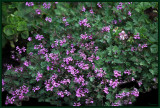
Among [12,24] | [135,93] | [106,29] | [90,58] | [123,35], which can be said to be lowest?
[135,93]

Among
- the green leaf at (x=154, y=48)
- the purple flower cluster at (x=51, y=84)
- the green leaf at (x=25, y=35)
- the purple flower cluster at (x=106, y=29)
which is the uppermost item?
the green leaf at (x=25, y=35)

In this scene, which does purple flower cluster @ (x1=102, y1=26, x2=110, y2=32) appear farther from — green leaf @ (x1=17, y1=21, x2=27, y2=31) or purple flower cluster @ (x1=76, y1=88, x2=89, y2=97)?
green leaf @ (x1=17, y1=21, x2=27, y2=31)

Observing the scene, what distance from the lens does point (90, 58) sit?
121 inches

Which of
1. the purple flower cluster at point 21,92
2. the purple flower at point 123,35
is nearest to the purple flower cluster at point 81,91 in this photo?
the purple flower cluster at point 21,92

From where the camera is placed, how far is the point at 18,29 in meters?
3.76

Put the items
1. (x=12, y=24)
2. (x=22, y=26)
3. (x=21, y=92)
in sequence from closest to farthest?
(x=21, y=92) → (x=22, y=26) → (x=12, y=24)

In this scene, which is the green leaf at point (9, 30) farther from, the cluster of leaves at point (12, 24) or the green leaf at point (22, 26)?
the green leaf at point (22, 26)

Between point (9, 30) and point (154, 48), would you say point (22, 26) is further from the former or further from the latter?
point (154, 48)

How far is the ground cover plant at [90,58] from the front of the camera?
306 centimetres

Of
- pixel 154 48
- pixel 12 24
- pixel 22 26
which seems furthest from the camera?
pixel 12 24

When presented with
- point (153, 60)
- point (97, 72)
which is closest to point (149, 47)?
point (153, 60)

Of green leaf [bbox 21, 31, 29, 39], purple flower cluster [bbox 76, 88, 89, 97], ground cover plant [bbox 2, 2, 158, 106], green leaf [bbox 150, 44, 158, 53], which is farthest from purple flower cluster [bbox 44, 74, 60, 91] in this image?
green leaf [bbox 150, 44, 158, 53]

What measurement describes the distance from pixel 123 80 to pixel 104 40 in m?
0.66

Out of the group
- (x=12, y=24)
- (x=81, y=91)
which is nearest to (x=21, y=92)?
(x=81, y=91)
